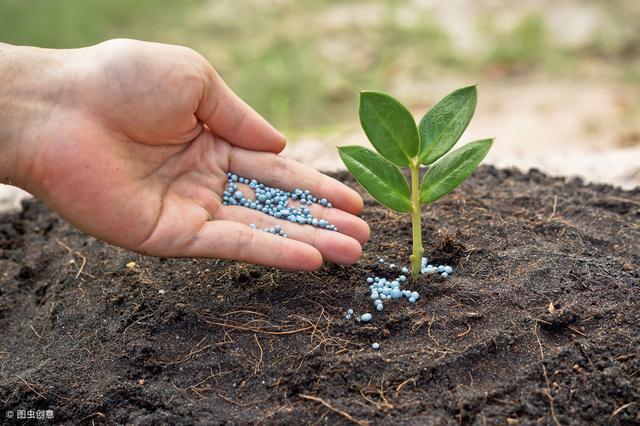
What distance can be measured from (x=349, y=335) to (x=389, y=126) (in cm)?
50

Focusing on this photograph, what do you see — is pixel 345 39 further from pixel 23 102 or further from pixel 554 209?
pixel 23 102

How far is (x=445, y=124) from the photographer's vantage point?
65.7 inches

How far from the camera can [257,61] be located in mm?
4211

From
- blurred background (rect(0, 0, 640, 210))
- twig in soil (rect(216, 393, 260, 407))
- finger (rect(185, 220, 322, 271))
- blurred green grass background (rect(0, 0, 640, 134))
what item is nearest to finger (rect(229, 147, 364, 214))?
finger (rect(185, 220, 322, 271))

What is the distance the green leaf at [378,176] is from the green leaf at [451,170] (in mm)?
57

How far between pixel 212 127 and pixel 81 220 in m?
0.45

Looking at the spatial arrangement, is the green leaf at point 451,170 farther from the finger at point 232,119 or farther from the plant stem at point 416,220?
the finger at point 232,119

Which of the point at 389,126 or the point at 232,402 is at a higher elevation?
the point at 389,126

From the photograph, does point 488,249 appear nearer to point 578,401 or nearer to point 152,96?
point 578,401

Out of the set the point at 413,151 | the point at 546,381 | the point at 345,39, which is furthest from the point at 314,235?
the point at 345,39

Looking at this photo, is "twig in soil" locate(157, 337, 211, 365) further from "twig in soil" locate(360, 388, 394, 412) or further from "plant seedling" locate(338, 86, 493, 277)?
"plant seedling" locate(338, 86, 493, 277)

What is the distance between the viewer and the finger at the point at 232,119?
1.86 m

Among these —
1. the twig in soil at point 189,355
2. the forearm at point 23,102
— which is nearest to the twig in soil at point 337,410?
the twig in soil at point 189,355

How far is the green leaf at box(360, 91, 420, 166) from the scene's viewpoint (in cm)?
161
